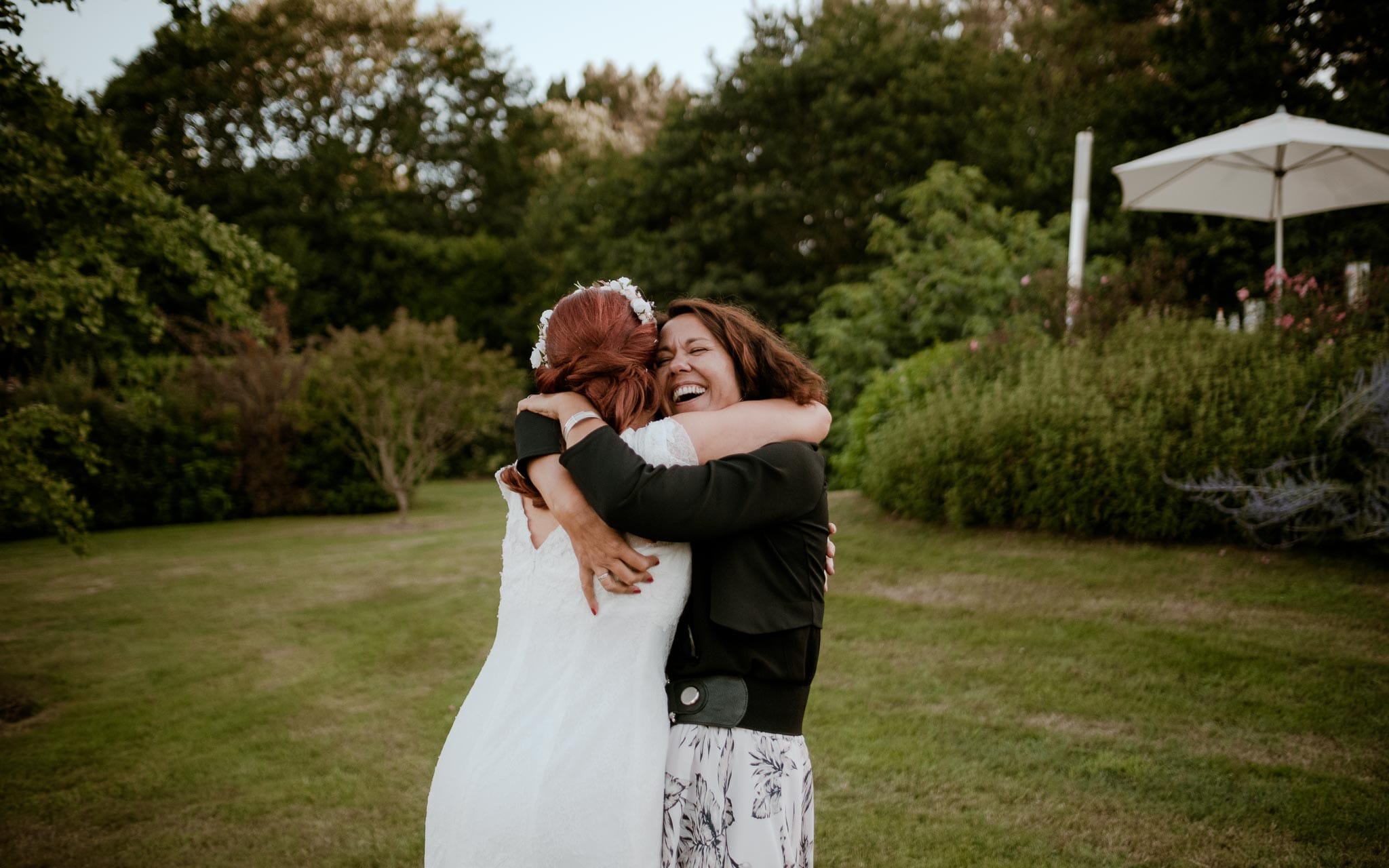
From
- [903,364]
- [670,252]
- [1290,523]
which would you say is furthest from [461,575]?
[670,252]

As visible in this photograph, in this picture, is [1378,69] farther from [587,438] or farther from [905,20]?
[587,438]

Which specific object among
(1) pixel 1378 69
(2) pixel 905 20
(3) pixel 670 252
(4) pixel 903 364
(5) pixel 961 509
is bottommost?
(5) pixel 961 509

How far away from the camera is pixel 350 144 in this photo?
33.7 metres

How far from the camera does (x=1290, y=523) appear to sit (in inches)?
251

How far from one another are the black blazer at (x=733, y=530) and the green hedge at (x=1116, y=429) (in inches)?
204

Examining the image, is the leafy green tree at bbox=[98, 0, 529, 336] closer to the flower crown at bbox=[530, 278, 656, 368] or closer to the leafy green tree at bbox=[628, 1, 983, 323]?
the leafy green tree at bbox=[628, 1, 983, 323]

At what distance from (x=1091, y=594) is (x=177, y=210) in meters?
6.76

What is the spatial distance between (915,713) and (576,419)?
3462mm

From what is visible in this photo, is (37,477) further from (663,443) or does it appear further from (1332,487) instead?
(1332,487)

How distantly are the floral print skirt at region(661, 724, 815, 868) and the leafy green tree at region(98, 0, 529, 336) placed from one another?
92.9ft

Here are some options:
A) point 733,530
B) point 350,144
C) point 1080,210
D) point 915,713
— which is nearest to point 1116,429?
point 915,713

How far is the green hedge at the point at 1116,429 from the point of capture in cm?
658

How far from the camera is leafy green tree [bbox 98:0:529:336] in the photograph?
1142 inches

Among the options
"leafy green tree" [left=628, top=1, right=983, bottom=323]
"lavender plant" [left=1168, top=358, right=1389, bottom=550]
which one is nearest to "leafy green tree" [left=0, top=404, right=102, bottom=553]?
"lavender plant" [left=1168, top=358, right=1389, bottom=550]
